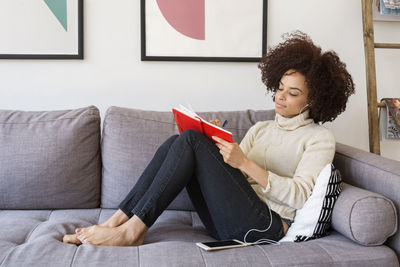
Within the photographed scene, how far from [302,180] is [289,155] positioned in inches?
7.2

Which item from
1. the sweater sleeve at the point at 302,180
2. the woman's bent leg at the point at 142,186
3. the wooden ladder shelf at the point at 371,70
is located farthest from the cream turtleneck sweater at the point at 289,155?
the wooden ladder shelf at the point at 371,70

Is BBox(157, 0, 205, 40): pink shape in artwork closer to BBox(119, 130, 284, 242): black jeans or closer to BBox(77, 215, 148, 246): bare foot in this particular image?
BBox(119, 130, 284, 242): black jeans

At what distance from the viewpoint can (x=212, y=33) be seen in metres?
2.30

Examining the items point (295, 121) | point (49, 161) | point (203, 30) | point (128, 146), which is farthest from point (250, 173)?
point (203, 30)

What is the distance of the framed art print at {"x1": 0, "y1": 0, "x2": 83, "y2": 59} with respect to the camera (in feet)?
7.13

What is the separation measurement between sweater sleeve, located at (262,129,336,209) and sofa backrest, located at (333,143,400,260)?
0.53ft

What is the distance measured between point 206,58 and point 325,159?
1009 millimetres

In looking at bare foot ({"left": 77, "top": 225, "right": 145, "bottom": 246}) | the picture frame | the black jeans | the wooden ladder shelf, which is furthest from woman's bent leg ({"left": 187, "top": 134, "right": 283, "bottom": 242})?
the picture frame

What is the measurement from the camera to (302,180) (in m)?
1.50

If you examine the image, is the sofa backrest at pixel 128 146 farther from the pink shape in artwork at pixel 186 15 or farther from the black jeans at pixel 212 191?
the pink shape in artwork at pixel 186 15

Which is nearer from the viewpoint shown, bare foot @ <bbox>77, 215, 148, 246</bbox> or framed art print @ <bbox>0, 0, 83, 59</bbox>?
bare foot @ <bbox>77, 215, 148, 246</bbox>

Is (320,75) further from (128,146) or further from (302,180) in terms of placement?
(128,146)

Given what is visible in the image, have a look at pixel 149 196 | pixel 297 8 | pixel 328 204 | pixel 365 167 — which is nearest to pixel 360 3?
pixel 297 8

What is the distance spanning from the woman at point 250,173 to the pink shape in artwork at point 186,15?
2.36ft
